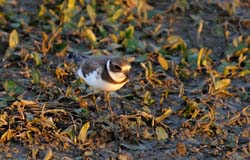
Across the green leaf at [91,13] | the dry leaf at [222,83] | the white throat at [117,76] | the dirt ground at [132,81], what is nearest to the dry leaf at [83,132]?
the dirt ground at [132,81]

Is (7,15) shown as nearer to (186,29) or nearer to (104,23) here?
(104,23)

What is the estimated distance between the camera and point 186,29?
27.0 ft

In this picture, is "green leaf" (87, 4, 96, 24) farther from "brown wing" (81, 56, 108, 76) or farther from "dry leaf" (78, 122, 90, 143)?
"dry leaf" (78, 122, 90, 143)

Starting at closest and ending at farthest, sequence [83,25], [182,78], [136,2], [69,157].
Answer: [69,157] < [182,78] < [83,25] < [136,2]

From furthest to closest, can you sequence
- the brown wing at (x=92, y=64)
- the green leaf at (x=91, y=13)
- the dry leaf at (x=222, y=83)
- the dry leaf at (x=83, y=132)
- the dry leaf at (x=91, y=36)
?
1. the green leaf at (x=91, y=13)
2. the dry leaf at (x=91, y=36)
3. the dry leaf at (x=222, y=83)
4. the brown wing at (x=92, y=64)
5. the dry leaf at (x=83, y=132)

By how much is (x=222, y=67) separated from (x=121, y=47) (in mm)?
1069

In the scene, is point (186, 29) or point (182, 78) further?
point (186, 29)

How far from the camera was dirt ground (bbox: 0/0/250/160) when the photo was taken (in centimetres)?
586

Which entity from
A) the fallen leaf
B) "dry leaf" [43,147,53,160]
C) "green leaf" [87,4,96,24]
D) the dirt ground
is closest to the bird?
the dirt ground

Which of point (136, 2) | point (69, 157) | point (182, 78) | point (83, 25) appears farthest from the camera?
point (136, 2)

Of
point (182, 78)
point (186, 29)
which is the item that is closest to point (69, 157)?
point (182, 78)

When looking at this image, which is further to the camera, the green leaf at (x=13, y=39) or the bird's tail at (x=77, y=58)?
the green leaf at (x=13, y=39)

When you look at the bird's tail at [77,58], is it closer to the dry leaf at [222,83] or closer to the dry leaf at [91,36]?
the dry leaf at [91,36]

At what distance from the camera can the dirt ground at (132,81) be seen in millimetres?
5863
